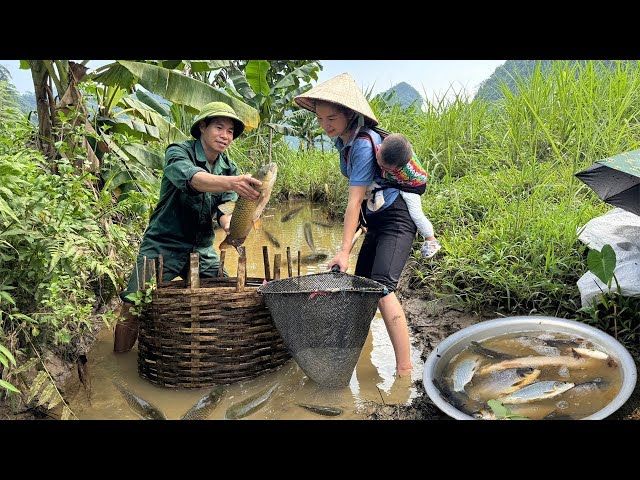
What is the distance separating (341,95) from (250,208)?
805 millimetres

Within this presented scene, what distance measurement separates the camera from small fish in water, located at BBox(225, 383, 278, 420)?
3.17 metres

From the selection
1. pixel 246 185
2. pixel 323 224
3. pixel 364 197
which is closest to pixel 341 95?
pixel 364 197

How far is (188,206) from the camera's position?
3.76 metres

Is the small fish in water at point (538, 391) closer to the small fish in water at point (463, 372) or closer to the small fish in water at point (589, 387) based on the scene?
the small fish in water at point (589, 387)

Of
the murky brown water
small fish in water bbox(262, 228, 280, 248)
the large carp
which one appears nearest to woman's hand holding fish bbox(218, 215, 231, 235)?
the large carp

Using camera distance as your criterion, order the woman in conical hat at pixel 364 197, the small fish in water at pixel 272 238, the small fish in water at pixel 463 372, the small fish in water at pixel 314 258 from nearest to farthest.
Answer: the small fish in water at pixel 463 372, the woman in conical hat at pixel 364 197, the small fish in water at pixel 314 258, the small fish in water at pixel 272 238

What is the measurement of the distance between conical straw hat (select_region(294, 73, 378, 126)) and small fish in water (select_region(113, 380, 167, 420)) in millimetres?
1869

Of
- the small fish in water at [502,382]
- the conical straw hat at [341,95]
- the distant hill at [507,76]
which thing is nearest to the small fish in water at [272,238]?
the distant hill at [507,76]

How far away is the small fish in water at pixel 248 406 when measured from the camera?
317 centimetres

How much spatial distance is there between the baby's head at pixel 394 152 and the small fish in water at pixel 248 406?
1.44 meters

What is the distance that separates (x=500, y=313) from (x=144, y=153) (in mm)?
3554

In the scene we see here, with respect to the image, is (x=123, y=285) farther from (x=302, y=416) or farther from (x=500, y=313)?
(x=500, y=313)

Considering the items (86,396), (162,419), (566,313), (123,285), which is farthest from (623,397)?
(123,285)

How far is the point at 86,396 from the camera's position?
135 inches
